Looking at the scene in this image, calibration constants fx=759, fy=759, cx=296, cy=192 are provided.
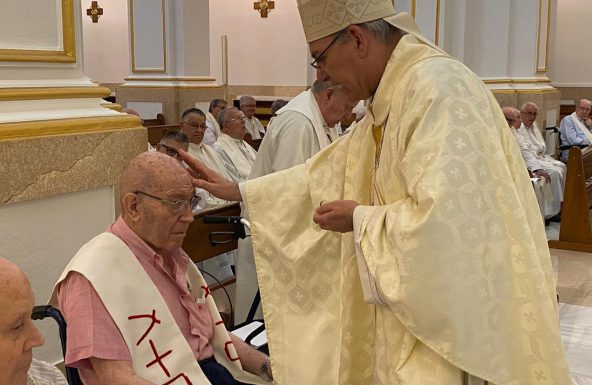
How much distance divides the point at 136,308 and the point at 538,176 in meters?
7.54

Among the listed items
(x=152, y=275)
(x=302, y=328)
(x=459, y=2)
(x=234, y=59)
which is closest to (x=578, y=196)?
(x=459, y=2)

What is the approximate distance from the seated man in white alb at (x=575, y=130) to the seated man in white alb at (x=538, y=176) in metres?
1.97

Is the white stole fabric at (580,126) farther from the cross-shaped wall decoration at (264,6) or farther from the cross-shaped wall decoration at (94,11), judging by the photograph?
the cross-shaped wall decoration at (94,11)

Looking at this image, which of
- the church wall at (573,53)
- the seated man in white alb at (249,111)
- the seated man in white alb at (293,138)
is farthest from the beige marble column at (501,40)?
the seated man in white alb at (293,138)

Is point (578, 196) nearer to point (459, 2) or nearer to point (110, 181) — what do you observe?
point (459, 2)

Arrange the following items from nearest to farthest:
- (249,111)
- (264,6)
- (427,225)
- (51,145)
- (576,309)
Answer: (427,225) < (51,145) < (576,309) < (249,111) < (264,6)

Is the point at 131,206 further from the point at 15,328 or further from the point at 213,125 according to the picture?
the point at 213,125

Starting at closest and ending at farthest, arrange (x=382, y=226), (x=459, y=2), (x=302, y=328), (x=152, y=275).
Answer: (x=382, y=226)
(x=152, y=275)
(x=302, y=328)
(x=459, y=2)

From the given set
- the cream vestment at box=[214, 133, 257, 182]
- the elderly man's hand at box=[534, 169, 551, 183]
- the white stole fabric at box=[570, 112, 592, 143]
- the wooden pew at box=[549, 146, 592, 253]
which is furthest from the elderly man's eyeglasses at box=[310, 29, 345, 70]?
the white stole fabric at box=[570, 112, 592, 143]

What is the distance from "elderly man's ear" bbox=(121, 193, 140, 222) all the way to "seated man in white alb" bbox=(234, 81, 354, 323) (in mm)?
1869

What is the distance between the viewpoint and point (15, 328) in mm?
1752

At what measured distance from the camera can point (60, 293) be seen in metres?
2.23

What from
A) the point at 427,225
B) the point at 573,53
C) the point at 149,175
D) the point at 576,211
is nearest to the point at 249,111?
the point at 576,211

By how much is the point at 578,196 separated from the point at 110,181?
5.81 meters
